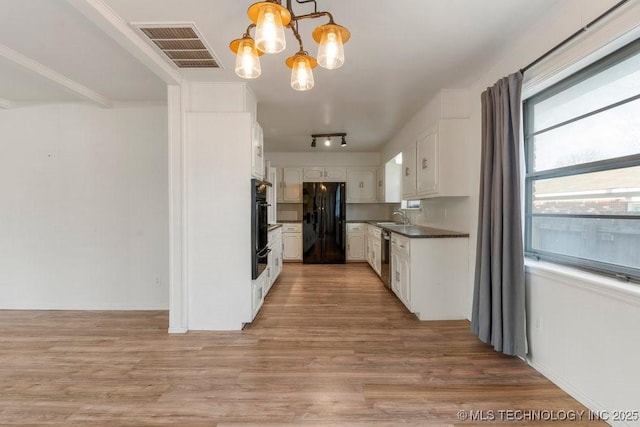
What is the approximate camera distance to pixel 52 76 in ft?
9.08

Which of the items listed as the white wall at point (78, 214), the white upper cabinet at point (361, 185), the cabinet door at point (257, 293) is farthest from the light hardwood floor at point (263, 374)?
the white upper cabinet at point (361, 185)

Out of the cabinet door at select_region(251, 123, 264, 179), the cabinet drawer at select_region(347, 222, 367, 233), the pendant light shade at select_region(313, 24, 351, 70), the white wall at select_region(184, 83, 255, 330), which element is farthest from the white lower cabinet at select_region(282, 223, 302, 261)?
the pendant light shade at select_region(313, 24, 351, 70)

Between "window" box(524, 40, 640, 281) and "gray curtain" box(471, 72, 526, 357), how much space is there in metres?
0.26

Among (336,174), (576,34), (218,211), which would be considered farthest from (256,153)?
(336,174)

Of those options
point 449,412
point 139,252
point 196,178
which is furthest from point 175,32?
point 449,412

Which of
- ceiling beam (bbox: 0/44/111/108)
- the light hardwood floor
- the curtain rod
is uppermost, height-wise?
ceiling beam (bbox: 0/44/111/108)

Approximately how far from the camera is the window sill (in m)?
1.53

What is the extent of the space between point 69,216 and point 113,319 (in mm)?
1402

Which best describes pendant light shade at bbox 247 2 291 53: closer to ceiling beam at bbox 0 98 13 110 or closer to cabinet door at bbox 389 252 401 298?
cabinet door at bbox 389 252 401 298

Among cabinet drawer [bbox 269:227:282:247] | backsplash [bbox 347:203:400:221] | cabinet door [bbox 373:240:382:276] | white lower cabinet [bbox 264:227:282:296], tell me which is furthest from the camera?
backsplash [bbox 347:203:400:221]

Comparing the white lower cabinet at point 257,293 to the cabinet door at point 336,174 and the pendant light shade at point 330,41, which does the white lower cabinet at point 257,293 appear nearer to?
the pendant light shade at point 330,41

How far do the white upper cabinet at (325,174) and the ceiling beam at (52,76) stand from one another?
3.88 metres

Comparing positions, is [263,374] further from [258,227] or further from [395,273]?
[395,273]

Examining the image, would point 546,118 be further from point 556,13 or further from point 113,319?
point 113,319
